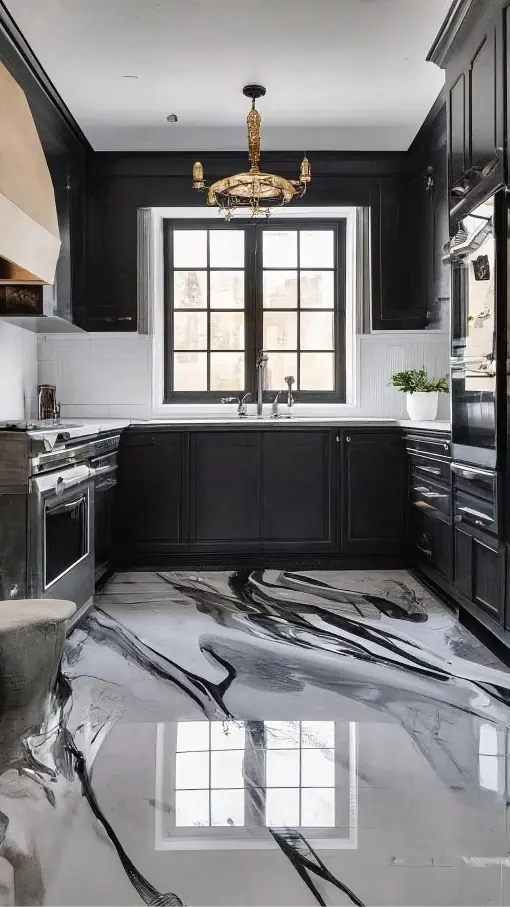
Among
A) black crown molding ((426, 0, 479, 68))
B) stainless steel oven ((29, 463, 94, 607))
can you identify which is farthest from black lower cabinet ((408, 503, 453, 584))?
black crown molding ((426, 0, 479, 68))

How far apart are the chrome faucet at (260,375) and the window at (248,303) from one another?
5 centimetres

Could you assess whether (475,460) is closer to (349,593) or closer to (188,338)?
(349,593)

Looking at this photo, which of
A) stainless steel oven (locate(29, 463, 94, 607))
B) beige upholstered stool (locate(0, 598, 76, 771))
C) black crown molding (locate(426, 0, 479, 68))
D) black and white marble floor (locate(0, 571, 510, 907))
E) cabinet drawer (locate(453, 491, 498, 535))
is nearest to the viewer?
black and white marble floor (locate(0, 571, 510, 907))

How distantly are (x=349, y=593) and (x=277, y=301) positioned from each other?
2126mm

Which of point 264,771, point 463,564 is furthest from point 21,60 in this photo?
point 264,771

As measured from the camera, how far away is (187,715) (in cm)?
231

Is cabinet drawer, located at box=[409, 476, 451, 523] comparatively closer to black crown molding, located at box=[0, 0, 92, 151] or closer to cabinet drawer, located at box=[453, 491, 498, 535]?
cabinet drawer, located at box=[453, 491, 498, 535]

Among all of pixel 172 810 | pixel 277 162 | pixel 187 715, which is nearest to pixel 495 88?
pixel 277 162

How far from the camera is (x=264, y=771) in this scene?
191 centimetres

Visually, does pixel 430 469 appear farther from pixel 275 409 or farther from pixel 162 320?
pixel 162 320

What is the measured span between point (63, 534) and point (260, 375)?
220 centimetres

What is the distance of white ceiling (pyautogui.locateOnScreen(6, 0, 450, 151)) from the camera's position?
323 cm

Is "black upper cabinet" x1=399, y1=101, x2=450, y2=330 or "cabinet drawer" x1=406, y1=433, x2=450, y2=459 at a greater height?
"black upper cabinet" x1=399, y1=101, x2=450, y2=330

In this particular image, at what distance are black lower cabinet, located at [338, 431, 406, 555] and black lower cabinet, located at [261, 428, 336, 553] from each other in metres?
0.10
